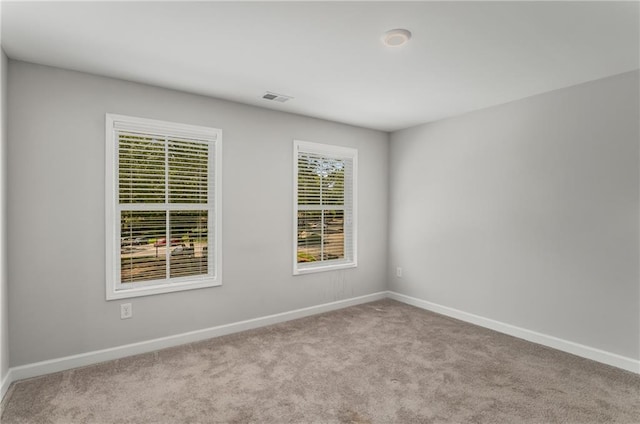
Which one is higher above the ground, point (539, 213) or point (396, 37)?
point (396, 37)

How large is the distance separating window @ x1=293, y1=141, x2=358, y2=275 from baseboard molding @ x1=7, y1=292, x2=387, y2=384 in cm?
51

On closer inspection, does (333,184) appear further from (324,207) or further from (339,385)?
(339,385)

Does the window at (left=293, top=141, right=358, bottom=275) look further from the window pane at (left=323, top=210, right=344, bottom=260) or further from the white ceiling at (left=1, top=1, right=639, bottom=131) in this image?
the white ceiling at (left=1, top=1, right=639, bottom=131)

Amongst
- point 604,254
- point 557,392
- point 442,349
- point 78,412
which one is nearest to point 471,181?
point 604,254

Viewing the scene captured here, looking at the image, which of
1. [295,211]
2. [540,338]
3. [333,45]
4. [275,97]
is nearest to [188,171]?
[275,97]

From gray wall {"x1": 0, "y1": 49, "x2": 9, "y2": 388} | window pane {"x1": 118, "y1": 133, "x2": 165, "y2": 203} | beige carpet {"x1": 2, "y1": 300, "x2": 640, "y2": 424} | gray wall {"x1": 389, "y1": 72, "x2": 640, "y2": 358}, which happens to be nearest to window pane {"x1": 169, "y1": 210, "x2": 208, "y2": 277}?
window pane {"x1": 118, "y1": 133, "x2": 165, "y2": 203}

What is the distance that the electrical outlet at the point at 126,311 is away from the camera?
290 centimetres

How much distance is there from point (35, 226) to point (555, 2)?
3.76 m

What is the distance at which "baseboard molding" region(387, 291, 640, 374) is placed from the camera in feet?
9.02

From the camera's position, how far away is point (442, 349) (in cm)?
310

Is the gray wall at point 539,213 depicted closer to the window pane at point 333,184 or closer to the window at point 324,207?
the window at point 324,207

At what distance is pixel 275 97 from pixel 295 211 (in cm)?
131

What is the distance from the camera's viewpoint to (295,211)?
397 cm

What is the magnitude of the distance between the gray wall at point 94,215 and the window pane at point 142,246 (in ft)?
0.64
